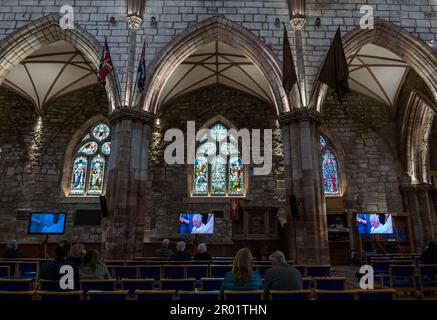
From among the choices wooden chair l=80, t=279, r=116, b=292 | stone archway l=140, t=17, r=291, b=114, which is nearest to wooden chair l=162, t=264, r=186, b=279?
wooden chair l=80, t=279, r=116, b=292

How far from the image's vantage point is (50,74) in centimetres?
1397

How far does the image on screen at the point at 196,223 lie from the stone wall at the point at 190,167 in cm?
86

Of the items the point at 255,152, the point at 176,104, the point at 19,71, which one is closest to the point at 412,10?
the point at 255,152

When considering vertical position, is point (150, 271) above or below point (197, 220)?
below

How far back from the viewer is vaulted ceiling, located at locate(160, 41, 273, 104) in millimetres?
13320

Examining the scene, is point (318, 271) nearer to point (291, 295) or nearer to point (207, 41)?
point (291, 295)

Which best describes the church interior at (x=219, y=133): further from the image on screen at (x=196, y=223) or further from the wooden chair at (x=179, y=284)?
the wooden chair at (x=179, y=284)

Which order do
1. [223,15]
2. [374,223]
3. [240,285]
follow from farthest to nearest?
[374,223] < [223,15] < [240,285]

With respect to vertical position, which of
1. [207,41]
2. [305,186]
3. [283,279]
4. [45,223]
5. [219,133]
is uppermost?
[207,41]

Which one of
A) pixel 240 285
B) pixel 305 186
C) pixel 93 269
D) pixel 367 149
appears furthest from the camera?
pixel 367 149

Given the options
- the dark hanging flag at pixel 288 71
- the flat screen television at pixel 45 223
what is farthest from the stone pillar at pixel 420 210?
the flat screen television at pixel 45 223

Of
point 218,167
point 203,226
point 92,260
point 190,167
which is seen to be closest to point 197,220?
point 203,226

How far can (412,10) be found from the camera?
11141 millimetres

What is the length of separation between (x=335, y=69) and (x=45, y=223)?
10947 mm
